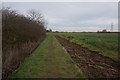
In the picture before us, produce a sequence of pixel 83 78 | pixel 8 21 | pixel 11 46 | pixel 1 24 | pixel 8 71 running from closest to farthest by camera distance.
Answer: pixel 83 78, pixel 8 71, pixel 1 24, pixel 8 21, pixel 11 46

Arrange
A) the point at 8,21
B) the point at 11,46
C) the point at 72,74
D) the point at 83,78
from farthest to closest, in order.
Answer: the point at 11,46
the point at 8,21
the point at 72,74
the point at 83,78

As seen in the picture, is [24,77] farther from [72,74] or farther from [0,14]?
[0,14]

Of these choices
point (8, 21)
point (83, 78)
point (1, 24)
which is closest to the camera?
point (83, 78)

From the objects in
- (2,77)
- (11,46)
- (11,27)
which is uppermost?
(11,27)

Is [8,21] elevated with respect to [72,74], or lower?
elevated

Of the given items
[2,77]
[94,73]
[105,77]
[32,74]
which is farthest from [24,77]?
[105,77]

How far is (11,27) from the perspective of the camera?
754cm

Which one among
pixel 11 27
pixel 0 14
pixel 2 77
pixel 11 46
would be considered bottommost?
pixel 2 77

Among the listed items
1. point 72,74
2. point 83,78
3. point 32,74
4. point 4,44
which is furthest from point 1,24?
point 83,78

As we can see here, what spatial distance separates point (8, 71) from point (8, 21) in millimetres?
3971

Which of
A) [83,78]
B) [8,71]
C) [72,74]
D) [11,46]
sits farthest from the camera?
[11,46]

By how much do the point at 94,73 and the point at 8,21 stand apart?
6788mm

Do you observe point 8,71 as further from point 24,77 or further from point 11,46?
point 11,46

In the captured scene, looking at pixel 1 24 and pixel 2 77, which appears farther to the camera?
pixel 1 24
